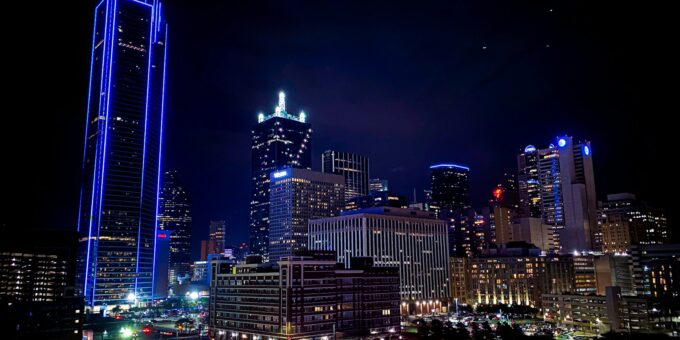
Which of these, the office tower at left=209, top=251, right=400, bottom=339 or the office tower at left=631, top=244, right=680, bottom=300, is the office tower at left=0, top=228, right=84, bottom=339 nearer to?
the office tower at left=209, top=251, right=400, bottom=339

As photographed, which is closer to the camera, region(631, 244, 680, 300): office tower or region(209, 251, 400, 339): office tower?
region(209, 251, 400, 339): office tower

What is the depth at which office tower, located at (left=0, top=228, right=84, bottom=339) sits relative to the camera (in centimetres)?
11931

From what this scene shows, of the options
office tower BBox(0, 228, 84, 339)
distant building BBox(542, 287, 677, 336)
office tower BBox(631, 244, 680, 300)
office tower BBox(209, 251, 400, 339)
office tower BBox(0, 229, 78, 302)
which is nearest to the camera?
office tower BBox(209, 251, 400, 339)

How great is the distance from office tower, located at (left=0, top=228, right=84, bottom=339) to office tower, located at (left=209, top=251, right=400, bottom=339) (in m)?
36.5

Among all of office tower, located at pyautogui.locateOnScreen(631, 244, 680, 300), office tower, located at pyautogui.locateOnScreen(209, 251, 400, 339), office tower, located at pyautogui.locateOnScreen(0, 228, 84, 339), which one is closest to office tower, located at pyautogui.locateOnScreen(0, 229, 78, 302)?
office tower, located at pyautogui.locateOnScreen(0, 228, 84, 339)

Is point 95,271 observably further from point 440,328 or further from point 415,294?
point 440,328

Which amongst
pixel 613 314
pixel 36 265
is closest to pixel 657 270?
pixel 613 314

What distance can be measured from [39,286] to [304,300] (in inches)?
3184

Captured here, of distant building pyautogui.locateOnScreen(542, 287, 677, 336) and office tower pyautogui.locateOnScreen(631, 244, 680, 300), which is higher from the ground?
office tower pyautogui.locateOnScreen(631, 244, 680, 300)

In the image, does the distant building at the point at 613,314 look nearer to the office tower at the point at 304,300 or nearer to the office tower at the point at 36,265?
the office tower at the point at 304,300

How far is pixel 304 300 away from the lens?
116438mm

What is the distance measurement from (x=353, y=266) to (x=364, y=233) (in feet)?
169

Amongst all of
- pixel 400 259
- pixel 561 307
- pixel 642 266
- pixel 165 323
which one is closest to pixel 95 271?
pixel 165 323

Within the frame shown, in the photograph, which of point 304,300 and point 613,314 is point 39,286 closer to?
point 304,300
